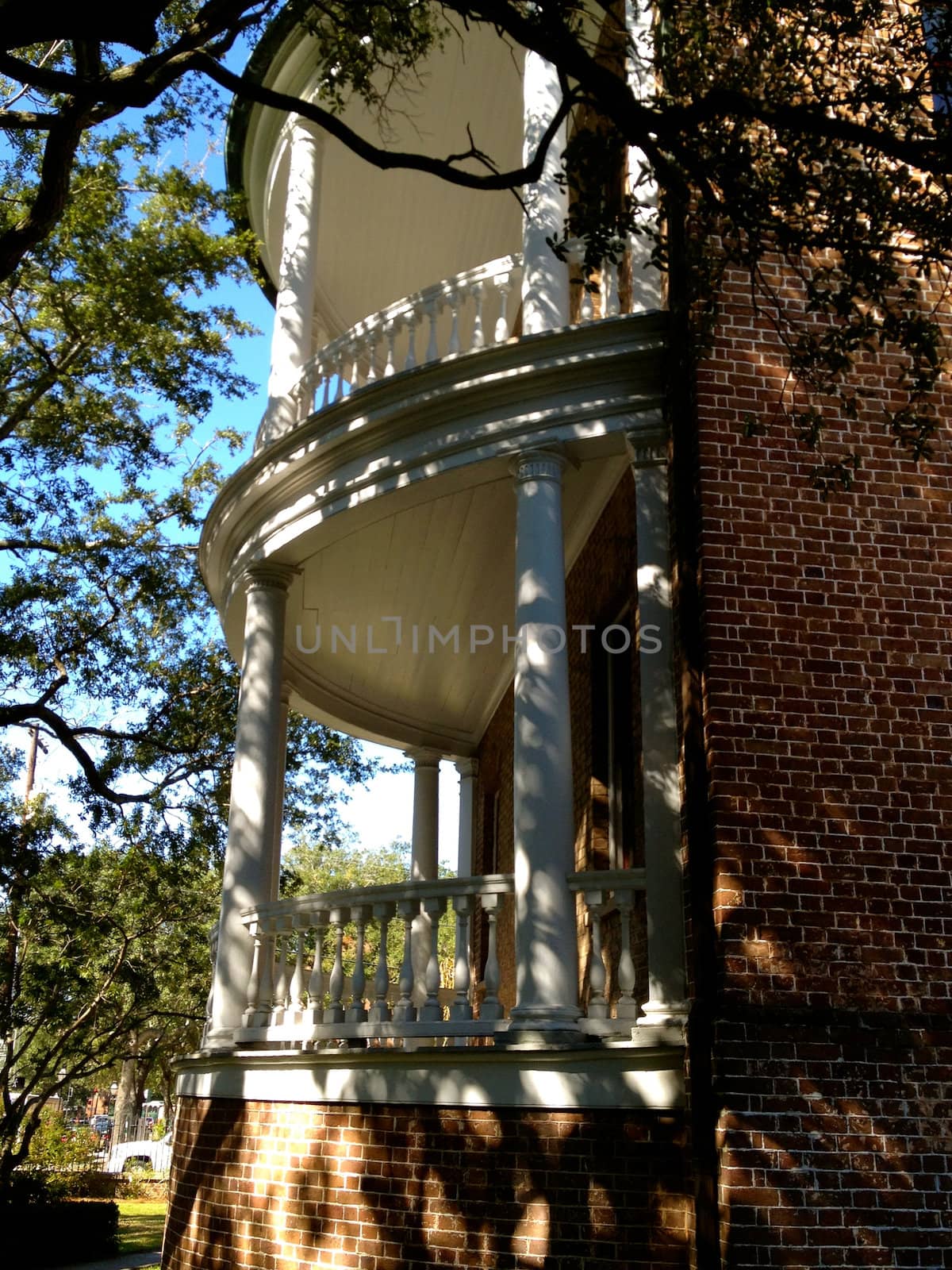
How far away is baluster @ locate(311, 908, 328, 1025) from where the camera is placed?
25.2 feet

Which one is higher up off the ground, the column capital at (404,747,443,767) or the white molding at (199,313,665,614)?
the white molding at (199,313,665,614)

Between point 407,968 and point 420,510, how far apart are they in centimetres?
427

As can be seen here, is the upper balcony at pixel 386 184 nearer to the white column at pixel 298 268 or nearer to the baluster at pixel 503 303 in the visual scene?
the white column at pixel 298 268

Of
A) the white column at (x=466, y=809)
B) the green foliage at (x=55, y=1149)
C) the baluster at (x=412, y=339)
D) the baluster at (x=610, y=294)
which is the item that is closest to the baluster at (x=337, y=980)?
the baluster at (x=412, y=339)

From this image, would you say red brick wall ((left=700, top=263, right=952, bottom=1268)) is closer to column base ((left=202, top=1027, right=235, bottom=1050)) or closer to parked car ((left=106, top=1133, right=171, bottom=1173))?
column base ((left=202, top=1027, right=235, bottom=1050))

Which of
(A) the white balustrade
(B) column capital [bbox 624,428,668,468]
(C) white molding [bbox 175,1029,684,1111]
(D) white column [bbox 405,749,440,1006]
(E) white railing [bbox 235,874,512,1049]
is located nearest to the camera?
(C) white molding [bbox 175,1029,684,1111]

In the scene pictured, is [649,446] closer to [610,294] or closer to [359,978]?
[610,294]

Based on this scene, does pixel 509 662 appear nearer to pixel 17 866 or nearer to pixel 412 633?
pixel 412 633

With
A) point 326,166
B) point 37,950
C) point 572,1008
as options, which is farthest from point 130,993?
point 572,1008

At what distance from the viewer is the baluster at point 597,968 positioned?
6.48 meters

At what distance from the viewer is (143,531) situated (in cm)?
1894

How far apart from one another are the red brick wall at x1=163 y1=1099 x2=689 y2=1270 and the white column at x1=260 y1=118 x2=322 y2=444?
6250 millimetres

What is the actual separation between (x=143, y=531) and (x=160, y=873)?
5513 millimetres

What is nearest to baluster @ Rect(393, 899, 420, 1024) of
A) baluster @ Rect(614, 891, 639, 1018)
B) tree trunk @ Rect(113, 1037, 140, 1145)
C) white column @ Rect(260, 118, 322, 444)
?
baluster @ Rect(614, 891, 639, 1018)
